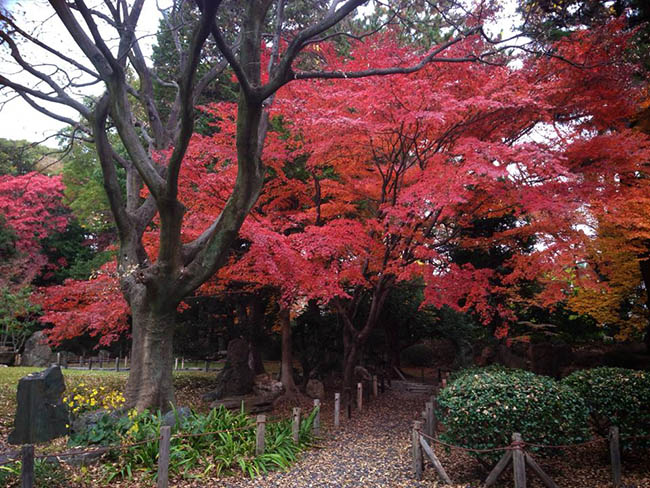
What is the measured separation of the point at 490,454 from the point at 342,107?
6.56 meters

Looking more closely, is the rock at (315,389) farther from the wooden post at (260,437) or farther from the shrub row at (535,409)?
the shrub row at (535,409)

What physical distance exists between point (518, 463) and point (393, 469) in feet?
7.34

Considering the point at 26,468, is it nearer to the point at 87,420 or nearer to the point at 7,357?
the point at 87,420

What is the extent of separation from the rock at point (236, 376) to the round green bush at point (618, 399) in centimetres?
854

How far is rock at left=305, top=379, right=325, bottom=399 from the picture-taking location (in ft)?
43.9

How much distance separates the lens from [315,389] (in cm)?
1356

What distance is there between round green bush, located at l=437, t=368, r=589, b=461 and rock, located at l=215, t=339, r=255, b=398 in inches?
305

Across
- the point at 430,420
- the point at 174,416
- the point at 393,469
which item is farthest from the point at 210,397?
the point at 393,469

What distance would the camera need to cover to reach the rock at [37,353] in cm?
1973

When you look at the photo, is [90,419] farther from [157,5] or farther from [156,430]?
[157,5]

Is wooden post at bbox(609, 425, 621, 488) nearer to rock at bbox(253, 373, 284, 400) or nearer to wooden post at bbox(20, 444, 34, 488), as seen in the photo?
wooden post at bbox(20, 444, 34, 488)

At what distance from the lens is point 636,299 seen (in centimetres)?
1414

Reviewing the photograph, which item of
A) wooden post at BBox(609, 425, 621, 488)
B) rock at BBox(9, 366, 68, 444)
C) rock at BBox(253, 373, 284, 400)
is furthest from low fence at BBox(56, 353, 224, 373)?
wooden post at BBox(609, 425, 621, 488)

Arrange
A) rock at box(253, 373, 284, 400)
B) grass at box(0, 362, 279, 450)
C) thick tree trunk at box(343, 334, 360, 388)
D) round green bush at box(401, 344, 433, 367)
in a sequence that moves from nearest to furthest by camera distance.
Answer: grass at box(0, 362, 279, 450) < thick tree trunk at box(343, 334, 360, 388) < rock at box(253, 373, 284, 400) < round green bush at box(401, 344, 433, 367)
